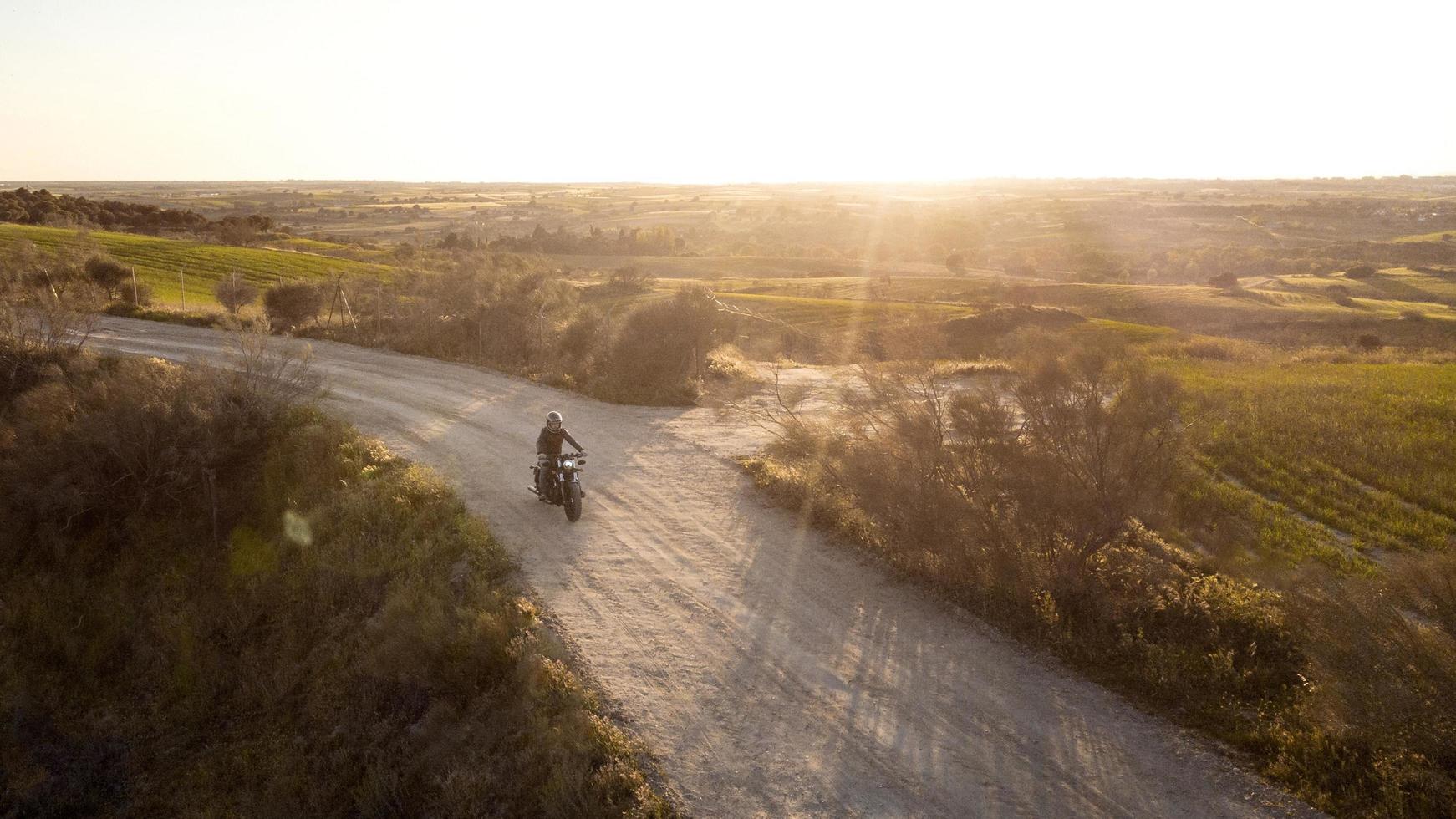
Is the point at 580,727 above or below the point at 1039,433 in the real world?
below

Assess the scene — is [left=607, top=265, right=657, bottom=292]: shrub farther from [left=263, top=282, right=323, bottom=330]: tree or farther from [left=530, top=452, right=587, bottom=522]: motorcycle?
[left=530, top=452, right=587, bottom=522]: motorcycle

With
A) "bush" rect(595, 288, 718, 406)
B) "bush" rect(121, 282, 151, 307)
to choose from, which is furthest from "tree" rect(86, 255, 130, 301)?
"bush" rect(595, 288, 718, 406)

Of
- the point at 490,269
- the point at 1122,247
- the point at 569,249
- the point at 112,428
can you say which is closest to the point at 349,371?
the point at 112,428

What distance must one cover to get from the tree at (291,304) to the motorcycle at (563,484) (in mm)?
19734

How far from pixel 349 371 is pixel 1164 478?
68.5 feet

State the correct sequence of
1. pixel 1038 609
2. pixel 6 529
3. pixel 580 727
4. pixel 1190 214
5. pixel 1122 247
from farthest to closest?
pixel 1190 214 < pixel 1122 247 < pixel 6 529 < pixel 1038 609 < pixel 580 727

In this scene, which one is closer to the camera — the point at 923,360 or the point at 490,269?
the point at 923,360

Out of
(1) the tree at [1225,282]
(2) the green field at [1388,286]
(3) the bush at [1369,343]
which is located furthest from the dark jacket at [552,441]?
(1) the tree at [1225,282]

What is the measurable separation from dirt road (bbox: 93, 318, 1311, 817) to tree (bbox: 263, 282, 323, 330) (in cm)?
1754

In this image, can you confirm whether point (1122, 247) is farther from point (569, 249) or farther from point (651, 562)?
point (651, 562)

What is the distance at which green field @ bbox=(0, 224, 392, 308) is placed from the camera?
127ft

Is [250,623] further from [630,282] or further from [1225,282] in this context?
[1225,282]

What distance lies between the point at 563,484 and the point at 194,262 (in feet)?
141

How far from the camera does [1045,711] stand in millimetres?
7926
